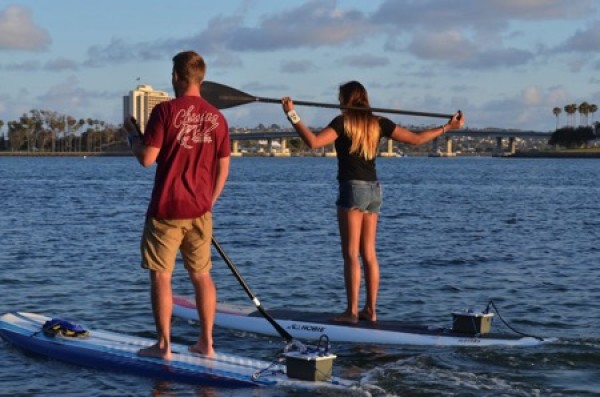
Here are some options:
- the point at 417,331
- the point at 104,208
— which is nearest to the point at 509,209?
the point at 104,208

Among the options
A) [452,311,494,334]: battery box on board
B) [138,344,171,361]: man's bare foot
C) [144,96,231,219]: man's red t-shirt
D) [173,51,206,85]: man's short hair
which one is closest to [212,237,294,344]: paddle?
[144,96,231,219]: man's red t-shirt

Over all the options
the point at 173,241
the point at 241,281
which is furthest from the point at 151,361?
the point at 173,241

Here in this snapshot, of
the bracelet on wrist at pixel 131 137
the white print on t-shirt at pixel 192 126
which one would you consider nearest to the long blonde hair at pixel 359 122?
the white print on t-shirt at pixel 192 126

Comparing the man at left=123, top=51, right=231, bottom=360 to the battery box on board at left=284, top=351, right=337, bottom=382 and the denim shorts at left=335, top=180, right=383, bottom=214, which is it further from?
the denim shorts at left=335, top=180, right=383, bottom=214

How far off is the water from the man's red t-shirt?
1607mm

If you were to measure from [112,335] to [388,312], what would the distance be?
4516mm

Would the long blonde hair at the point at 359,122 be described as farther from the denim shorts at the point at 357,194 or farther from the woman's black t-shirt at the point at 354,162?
the denim shorts at the point at 357,194

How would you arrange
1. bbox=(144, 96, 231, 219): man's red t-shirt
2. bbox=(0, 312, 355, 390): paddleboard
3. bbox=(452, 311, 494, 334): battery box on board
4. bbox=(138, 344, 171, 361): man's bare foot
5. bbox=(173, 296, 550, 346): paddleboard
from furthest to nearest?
1. bbox=(452, 311, 494, 334): battery box on board
2. bbox=(173, 296, 550, 346): paddleboard
3. bbox=(138, 344, 171, 361): man's bare foot
4. bbox=(0, 312, 355, 390): paddleboard
5. bbox=(144, 96, 231, 219): man's red t-shirt

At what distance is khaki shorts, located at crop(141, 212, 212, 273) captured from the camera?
7.76 meters

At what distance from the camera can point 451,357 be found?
9508 millimetres

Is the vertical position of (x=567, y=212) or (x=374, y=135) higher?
(x=374, y=135)

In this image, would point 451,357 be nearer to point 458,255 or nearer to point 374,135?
point 374,135

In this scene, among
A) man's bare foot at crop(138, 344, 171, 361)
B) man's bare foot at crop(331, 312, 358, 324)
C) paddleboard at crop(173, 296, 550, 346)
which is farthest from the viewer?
man's bare foot at crop(331, 312, 358, 324)

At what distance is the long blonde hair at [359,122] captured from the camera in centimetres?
938
